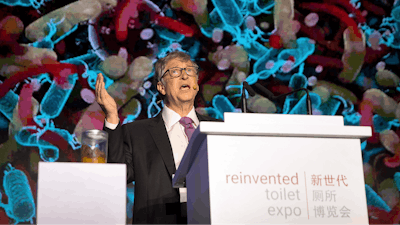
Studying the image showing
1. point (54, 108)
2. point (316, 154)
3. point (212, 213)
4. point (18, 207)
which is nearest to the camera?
point (212, 213)

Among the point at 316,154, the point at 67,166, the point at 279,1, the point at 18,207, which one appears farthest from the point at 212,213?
the point at 279,1

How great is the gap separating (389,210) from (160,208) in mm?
2061

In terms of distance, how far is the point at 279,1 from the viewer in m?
3.64

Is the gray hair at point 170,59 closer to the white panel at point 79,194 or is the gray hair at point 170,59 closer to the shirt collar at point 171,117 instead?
the shirt collar at point 171,117

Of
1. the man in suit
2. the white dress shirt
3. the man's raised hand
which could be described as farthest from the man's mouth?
the man's raised hand

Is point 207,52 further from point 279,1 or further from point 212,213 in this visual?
point 212,213

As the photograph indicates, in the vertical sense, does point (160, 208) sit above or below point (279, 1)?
below

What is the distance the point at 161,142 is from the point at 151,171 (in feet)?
0.50

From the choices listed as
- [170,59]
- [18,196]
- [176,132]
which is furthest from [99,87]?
[18,196]

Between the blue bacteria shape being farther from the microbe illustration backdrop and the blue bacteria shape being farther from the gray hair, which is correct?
the gray hair

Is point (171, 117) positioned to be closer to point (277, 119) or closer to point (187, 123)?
point (187, 123)

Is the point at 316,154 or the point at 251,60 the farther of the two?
the point at 251,60

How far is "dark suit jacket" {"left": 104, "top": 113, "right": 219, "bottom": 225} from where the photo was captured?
2084mm

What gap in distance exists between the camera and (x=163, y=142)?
2.21 m
